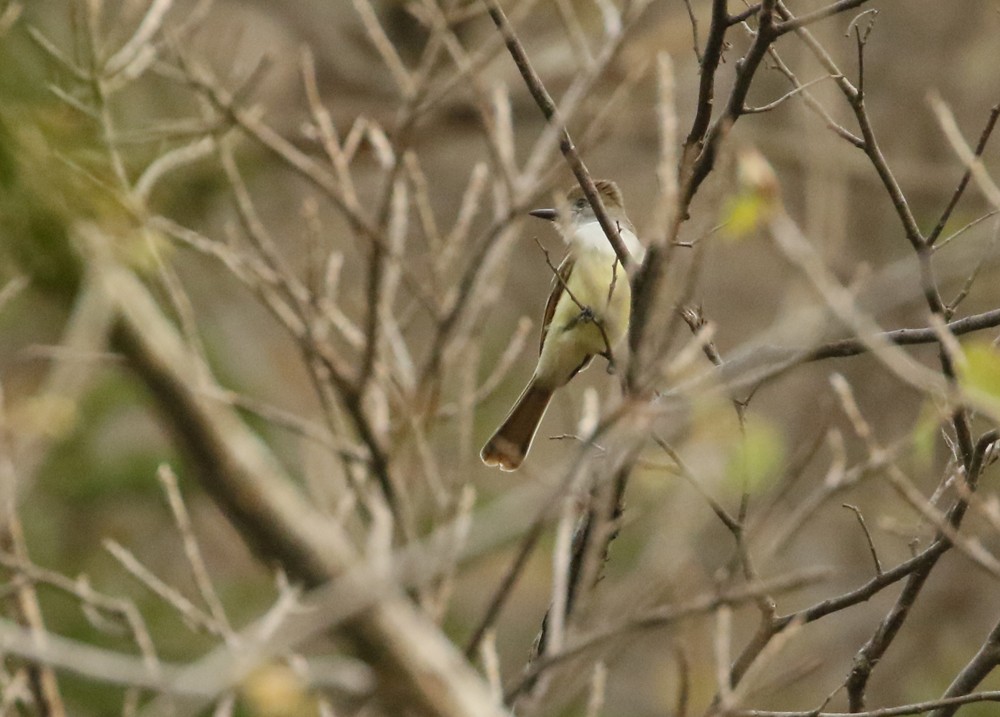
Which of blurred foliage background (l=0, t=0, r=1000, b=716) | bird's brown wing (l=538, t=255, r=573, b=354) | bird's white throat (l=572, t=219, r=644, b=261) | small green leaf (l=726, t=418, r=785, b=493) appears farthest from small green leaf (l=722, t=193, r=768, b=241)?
blurred foliage background (l=0, t=0, r=1000, b=716)

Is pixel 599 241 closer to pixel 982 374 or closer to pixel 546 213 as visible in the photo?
pixel 546 213

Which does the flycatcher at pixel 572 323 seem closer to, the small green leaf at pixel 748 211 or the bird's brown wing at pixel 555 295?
the bird's brown wing at pixel 555 295

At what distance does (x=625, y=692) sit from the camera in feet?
32.8

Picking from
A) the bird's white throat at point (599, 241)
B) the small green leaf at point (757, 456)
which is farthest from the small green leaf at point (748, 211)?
the bird's white throat at point (599, 241)

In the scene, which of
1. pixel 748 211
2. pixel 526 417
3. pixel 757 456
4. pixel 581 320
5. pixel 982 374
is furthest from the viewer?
pixel 526 417

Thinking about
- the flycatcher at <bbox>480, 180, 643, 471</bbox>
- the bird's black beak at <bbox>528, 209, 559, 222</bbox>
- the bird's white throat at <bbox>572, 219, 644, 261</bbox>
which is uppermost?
the bird's black beak at <bbox>528, 209, 559, 222</bbox>

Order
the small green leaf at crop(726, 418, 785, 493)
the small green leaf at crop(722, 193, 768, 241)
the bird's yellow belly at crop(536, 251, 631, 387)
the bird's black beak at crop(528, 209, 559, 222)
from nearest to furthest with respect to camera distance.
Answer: the small green leaf at crop(722, 193, 768, 241)
the small green leaf at crop(726, 418, 785, 493)
the bird's yellow belly at crop(536, 251, 631, 387)
the bird's black beak at crop(528, 209, 559, 222)

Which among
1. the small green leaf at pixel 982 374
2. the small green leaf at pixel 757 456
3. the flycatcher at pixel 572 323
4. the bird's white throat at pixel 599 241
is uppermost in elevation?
the bird's white throat at pixel 599 241

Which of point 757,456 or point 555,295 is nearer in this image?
point 757,456

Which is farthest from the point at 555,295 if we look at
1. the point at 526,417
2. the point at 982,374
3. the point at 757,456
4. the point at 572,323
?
the point at 982,374

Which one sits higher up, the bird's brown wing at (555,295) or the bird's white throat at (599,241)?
the bird's white throat at (599,241)

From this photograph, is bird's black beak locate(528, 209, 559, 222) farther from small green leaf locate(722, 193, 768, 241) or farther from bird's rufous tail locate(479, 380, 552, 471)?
small green leaf locate(722, 193, 768, 241)

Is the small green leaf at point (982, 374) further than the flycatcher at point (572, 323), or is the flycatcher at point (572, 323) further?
the flycatcher at point (572, 323)

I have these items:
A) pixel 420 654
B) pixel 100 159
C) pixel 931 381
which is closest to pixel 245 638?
pixel 420 654
